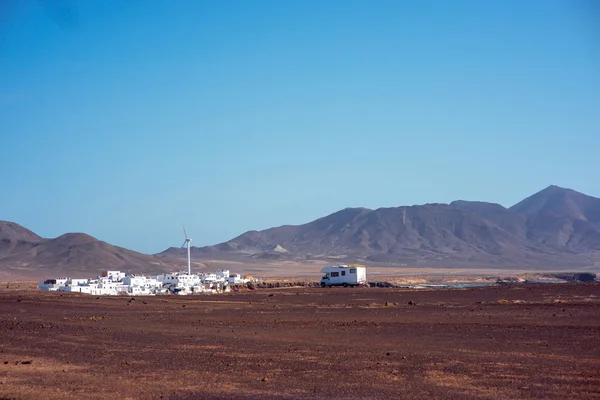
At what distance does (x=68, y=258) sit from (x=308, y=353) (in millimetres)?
153778

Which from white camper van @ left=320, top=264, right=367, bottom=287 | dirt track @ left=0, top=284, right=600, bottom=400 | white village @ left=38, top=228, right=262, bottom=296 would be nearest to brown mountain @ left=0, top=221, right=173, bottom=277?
white village @ left=38, top=228, right=262, bottom=296

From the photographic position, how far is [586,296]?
43062mm

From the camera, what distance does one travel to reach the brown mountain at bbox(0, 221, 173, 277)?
15124 centimetres

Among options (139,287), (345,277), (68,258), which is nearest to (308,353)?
(345,277)

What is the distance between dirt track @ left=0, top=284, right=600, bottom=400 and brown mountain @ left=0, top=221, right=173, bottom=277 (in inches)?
4560

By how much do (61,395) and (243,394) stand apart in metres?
3.97

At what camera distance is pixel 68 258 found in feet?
541

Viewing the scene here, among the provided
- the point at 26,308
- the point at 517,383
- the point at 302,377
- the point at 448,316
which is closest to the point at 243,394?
Answer: the point at 302,377

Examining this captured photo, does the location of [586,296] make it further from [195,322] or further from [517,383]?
[517,383]

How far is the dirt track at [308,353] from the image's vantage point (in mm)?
15617

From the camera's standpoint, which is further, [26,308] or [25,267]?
[25,267]

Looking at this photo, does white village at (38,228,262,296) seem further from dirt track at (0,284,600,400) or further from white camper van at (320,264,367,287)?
dirt track at (0,284,600,400)

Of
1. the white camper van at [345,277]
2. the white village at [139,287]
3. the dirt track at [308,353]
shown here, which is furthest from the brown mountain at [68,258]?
the dirt track at [308,353]

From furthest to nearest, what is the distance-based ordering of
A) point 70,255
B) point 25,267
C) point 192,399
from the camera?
point 70,255 → point 25,267 → point 192,399
